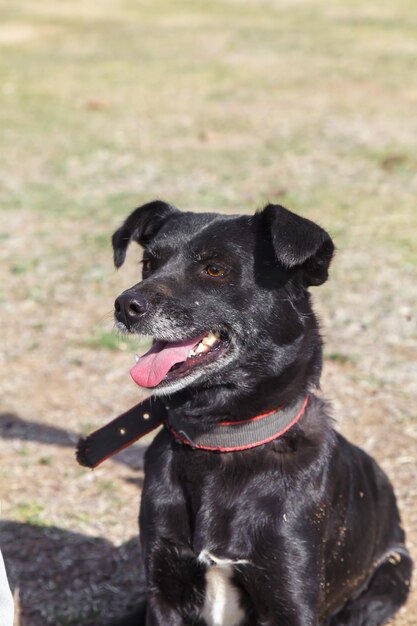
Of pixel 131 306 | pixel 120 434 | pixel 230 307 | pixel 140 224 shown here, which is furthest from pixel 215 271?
pixel 120 434

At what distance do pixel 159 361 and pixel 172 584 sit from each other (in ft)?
2.61

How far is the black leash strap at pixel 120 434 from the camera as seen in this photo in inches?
145

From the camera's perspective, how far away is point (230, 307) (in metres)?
3.37

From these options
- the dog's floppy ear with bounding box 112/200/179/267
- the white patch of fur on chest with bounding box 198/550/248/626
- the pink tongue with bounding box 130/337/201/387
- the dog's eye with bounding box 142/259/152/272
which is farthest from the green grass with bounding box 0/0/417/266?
the white patch of fur on chest with bounding box 198/550/248/626

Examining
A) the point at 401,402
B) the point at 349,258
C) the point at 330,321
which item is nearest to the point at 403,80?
the point at 349,258

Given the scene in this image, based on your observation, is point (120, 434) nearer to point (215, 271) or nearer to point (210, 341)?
point (210, 341)

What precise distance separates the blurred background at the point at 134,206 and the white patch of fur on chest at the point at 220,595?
2.98ft

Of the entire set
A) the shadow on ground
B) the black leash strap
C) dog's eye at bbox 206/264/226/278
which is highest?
dog's eye at bbox 206/264/226/278

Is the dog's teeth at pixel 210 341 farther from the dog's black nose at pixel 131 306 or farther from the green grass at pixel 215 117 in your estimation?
the green grass at pixel 215 117

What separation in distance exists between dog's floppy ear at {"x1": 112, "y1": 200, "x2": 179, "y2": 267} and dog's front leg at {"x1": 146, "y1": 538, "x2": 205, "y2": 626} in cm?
114

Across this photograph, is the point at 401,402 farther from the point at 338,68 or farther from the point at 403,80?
the point at 338,68

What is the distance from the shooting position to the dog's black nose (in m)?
3.29

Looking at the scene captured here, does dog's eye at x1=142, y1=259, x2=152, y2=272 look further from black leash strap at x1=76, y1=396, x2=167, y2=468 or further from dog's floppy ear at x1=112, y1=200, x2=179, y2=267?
black leash strap at x1=76, y1=396, x2=167, y2=468

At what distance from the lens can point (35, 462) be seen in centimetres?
549
